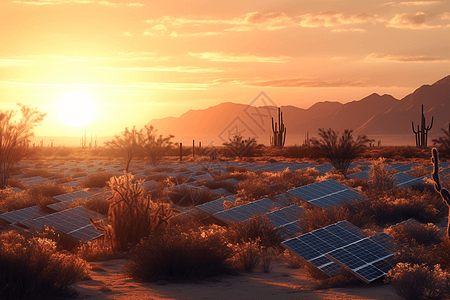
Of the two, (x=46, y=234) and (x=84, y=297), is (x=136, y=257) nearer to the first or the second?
(x=84, y=297)

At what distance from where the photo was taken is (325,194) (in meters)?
15.4

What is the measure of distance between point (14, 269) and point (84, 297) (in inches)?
44.8

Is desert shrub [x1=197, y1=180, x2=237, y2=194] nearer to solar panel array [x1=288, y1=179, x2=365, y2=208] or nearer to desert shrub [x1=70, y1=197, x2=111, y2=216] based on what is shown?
solar panel array [x1=288, y1=179, x2=365, y2=208]

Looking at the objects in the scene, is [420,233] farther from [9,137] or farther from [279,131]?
[279,131]

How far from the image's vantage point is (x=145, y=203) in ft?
37.3

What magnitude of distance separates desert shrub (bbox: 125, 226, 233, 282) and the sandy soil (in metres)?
0.22

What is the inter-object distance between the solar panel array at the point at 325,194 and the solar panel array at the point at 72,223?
20.6 feet

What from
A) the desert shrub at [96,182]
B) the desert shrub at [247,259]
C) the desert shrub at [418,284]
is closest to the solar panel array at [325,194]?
the desert shrub at [247,259]

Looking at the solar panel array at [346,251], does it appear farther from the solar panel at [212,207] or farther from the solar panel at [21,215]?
the solar panel at [21,215]

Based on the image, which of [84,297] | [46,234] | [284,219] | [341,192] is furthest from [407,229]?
[46,234]

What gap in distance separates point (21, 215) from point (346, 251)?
33.2 feet

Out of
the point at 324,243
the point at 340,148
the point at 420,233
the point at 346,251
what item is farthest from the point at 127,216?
the point at 340,148

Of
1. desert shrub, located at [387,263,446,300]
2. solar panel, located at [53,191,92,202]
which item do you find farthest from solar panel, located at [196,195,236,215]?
desert shrub, located at [387,263,446,300]

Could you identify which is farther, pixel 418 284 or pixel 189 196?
pixel 189 196
